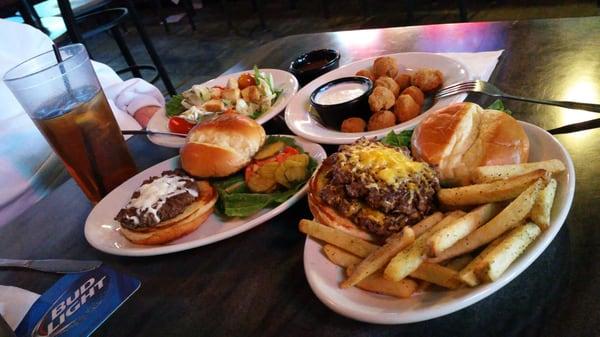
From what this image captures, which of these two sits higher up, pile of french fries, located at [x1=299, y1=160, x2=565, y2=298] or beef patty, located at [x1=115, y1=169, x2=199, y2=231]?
pile of french fries, located at [x1=299, y1=160, x2=565, y2=298]

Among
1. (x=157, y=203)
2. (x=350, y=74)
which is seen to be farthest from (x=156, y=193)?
(x=350, y=74)

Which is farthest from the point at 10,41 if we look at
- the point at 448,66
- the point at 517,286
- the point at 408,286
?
the point at 517,286

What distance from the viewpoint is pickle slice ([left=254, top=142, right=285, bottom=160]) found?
1.53 m

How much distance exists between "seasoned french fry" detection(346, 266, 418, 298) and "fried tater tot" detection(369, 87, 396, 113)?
84 cm

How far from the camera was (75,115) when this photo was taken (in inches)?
59.1

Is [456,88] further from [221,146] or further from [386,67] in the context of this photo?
[221,146]

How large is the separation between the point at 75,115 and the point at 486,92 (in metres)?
1.44

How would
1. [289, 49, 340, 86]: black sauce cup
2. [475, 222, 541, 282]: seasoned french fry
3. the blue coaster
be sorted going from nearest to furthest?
[475, 222, 541, 282]: seasoned french fry → the blue coaster → [289, 49, 340, 86]: black sauce cup

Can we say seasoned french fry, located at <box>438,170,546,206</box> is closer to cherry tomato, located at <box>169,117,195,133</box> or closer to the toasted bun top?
the toasted bun top

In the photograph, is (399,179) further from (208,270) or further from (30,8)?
(30,8)

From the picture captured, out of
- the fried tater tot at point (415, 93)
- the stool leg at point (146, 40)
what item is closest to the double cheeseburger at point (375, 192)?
the fried tater tot at point (415, 93)

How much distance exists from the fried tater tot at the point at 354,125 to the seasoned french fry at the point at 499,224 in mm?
786

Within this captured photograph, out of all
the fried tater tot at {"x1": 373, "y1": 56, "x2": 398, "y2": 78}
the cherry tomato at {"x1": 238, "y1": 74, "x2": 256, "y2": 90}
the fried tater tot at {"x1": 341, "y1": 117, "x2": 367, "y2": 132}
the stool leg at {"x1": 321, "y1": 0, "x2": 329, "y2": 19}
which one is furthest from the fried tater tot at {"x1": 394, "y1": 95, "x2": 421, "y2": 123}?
the stool leg at {"x1": 321, "y1": 0, "x2": 329, "y2": 19}

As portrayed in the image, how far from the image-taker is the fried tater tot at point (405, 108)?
159cm
